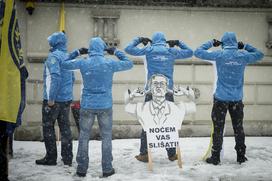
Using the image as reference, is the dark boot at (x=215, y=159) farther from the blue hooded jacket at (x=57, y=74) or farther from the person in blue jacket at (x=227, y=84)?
the blue hooded jacket at (x=57, y=74)

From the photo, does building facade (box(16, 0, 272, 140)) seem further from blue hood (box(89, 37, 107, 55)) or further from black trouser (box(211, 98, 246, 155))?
blue hood (box(89, 37, 107, 55))

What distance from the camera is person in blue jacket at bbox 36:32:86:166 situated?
7.54 m

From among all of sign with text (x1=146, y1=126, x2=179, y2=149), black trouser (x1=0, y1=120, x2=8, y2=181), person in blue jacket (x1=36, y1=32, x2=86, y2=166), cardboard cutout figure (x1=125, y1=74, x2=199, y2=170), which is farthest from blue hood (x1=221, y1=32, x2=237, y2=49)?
black trouser (x1=0, y1=120, x2=8, y2=181)

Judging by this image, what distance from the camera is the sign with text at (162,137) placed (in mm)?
7668

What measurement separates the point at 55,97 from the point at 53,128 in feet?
2.09

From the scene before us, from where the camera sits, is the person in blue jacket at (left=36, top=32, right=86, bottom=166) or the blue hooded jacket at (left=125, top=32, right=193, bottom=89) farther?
the blue hooded jacket at (left=125, top=32, right=193, bottom=89)

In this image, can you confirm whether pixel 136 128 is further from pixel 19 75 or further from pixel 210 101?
pixel 19 75

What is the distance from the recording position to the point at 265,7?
36.4 ft

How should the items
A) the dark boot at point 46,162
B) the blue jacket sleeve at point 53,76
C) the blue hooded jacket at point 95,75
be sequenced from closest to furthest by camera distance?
the blue hooded jacket at point 95,75 < the blue jacket sleeve at point 53,76 < the dark boot at point 46,162

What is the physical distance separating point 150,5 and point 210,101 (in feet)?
10.2

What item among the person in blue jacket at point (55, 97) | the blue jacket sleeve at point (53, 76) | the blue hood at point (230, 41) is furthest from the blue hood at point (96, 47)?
the blue hood at point (230, 41)

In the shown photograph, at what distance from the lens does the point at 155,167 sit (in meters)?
7.77

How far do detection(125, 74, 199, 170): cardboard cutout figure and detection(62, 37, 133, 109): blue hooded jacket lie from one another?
35.0 inches

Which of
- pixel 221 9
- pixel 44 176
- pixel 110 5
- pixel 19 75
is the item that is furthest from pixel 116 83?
pixel 19 75
